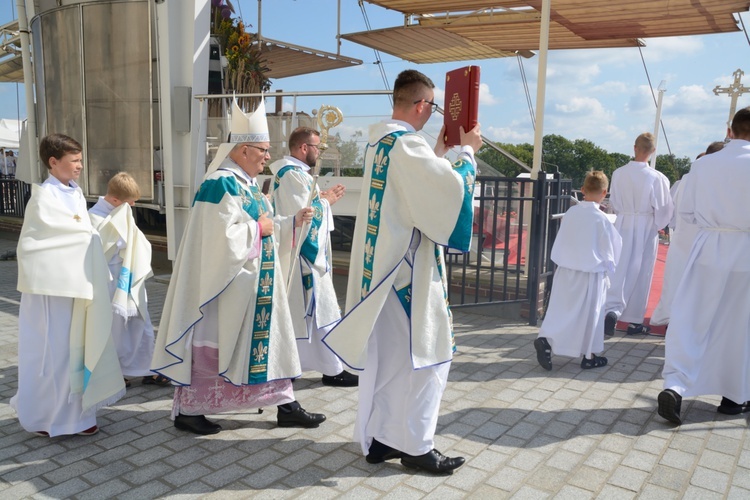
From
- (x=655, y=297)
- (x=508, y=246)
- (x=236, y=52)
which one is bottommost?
(x=655, y=297)

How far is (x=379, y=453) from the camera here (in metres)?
3.62

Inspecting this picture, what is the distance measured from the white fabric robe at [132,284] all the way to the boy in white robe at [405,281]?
229 centimetres

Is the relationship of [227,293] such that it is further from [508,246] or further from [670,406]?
[508,246]

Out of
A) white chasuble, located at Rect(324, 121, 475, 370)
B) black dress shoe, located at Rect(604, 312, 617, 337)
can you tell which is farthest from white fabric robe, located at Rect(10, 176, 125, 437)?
black dress shoe, located at Rect(604, 312, 617, 337)

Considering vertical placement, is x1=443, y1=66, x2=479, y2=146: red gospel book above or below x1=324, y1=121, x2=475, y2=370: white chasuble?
above

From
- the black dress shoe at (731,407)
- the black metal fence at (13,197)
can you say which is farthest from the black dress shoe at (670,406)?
the black metal fence at (13,197)

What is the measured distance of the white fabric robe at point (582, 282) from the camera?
215 inches

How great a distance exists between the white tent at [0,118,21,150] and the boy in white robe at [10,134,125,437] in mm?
21210

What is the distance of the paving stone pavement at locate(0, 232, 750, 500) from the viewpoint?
3352 millimetres

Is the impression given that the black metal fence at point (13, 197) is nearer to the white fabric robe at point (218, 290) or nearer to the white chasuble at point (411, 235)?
the white fabric robe at point (218, 290)

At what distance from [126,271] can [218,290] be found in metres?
1.54

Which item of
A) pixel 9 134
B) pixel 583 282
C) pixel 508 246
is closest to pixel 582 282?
pixel 583 282

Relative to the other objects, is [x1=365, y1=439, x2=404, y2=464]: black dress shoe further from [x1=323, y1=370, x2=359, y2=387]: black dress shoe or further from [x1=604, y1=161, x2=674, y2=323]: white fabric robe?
[x1=604, y1=161, x2=674, y2=323]: white fabric robe

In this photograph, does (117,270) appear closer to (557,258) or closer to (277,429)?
(277,429)
